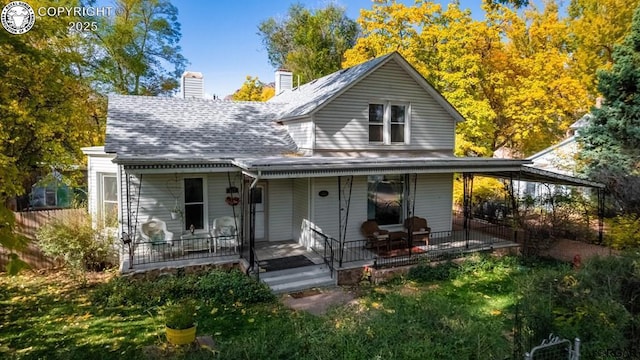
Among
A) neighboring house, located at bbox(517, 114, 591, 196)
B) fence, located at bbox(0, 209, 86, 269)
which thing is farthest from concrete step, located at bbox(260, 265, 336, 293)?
neighboring house, located at bbox(517, 114, 591, 196)

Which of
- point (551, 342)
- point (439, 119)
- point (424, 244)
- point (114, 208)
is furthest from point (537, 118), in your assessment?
point (114, 208)

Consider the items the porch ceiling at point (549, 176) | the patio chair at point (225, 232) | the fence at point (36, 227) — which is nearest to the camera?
the patio chair at point (225, 232)

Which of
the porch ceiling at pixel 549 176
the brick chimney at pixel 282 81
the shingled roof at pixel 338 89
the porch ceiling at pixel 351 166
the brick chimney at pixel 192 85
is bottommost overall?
the porch ceiling at pixel 549 176

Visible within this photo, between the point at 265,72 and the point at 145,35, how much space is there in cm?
1453

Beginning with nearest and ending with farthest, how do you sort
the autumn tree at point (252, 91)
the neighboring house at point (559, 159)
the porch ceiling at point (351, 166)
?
the porch ceiling at point (351, 166)
the neighboring house at point (559, 159)
the autumn tree at point (252, 91)

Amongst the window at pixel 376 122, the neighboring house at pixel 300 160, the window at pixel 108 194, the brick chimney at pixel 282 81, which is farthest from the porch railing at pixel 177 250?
the brick chimney at pixel 282 81

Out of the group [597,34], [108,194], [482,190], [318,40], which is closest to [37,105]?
[108,194]

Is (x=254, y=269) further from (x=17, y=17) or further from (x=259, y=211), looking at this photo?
(x=17, y=17)

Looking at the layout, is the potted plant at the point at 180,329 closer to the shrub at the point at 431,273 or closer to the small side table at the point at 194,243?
the small side table at the point at 194,243

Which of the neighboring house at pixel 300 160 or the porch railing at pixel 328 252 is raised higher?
the neighboring house at pixel 300 160

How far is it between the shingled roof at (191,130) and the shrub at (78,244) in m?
2.45

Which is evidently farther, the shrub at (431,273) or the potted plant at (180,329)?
the shrub at (431,273)

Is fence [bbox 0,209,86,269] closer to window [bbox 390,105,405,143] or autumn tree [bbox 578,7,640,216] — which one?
window [bbox 390,105,405,143]

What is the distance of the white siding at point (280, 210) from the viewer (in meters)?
13.1
